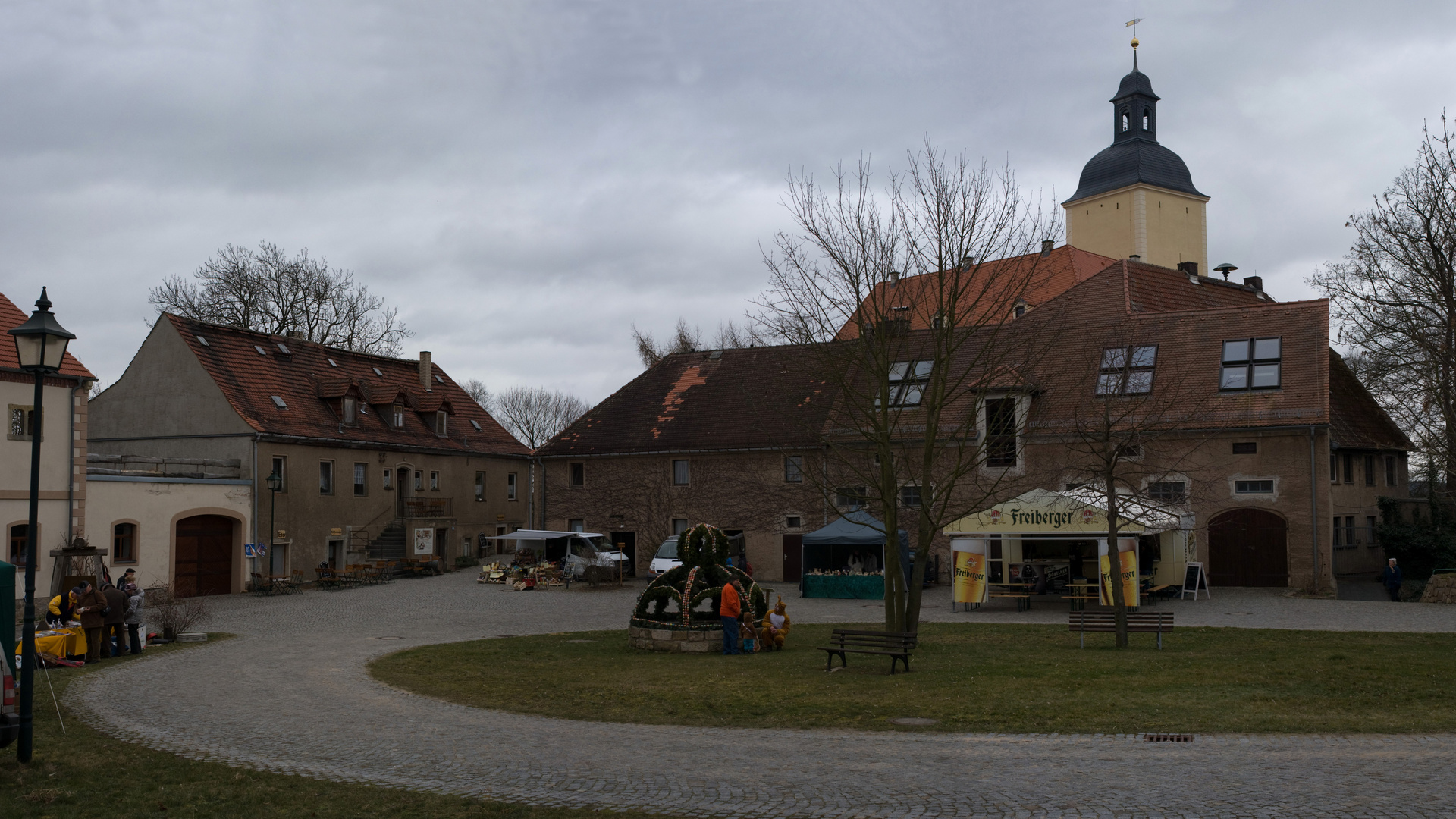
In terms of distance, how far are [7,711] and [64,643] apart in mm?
8505

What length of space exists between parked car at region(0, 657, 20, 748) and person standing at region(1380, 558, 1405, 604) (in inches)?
1133

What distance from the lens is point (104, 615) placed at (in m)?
18.6

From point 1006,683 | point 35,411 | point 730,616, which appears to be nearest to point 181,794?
point 35,411

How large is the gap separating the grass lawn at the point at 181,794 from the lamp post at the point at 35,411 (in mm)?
422

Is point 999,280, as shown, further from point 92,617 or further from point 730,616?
point 92,617

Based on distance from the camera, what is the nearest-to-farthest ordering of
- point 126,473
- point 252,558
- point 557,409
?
point 126,473
point 252,558
point 557,409

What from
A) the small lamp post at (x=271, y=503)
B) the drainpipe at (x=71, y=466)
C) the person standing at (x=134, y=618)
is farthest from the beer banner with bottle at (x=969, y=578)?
the drainpipe at (x=71, y=466)

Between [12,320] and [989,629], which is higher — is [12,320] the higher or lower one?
the higher one

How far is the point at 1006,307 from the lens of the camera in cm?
2031

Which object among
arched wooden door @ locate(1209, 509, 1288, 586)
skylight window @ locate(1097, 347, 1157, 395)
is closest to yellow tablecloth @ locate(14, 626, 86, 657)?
skylight window @ locate(1097, 347, 1157, 395)

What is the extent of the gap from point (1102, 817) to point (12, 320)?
28758 mm

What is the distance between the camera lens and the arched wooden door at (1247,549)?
99.1 feet

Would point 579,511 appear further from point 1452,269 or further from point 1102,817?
point 1102,817

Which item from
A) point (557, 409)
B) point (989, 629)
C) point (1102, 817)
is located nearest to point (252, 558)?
point (989, 629)
